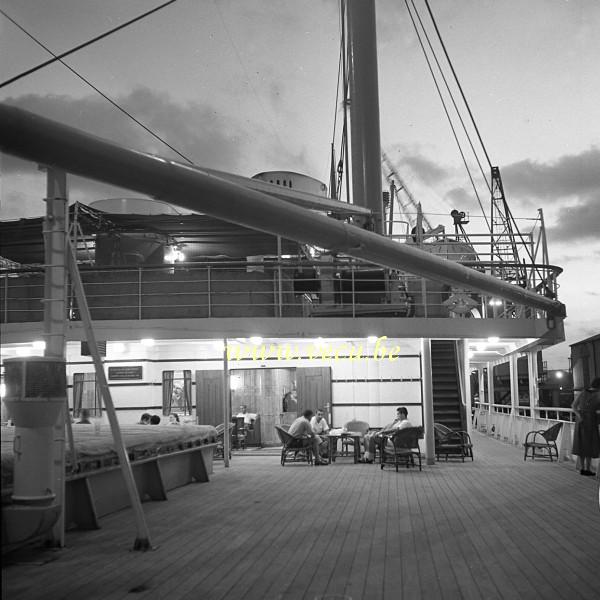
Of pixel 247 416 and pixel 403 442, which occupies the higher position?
pixel 247 416

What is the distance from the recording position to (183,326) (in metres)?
13.2

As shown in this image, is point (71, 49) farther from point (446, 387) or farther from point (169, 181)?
point (446, 387)

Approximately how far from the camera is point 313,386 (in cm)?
1689

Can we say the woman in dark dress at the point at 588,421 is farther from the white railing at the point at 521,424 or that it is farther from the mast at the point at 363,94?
the mast at the point at 363,94

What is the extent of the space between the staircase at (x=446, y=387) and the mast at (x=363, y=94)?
4.72 meters

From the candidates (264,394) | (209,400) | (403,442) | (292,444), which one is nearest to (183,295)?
(209,400)

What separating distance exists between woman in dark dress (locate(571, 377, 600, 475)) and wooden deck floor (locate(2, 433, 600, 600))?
78 centimetres

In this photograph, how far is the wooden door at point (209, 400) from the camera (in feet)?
55.1

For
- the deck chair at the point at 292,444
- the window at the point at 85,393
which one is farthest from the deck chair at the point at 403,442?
the window at the point at 85,393

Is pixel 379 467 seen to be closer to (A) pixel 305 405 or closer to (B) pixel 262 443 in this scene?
(A) pixel 305 405

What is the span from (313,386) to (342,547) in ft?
33.8

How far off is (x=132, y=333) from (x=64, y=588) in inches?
328

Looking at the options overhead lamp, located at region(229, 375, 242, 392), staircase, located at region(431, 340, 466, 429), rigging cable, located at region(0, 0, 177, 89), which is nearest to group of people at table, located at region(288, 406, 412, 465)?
staircase, located at region(431, 340, 466, 429)

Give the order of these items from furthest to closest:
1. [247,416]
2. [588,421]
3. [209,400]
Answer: [247,416]
[209,400]
[588,421]
